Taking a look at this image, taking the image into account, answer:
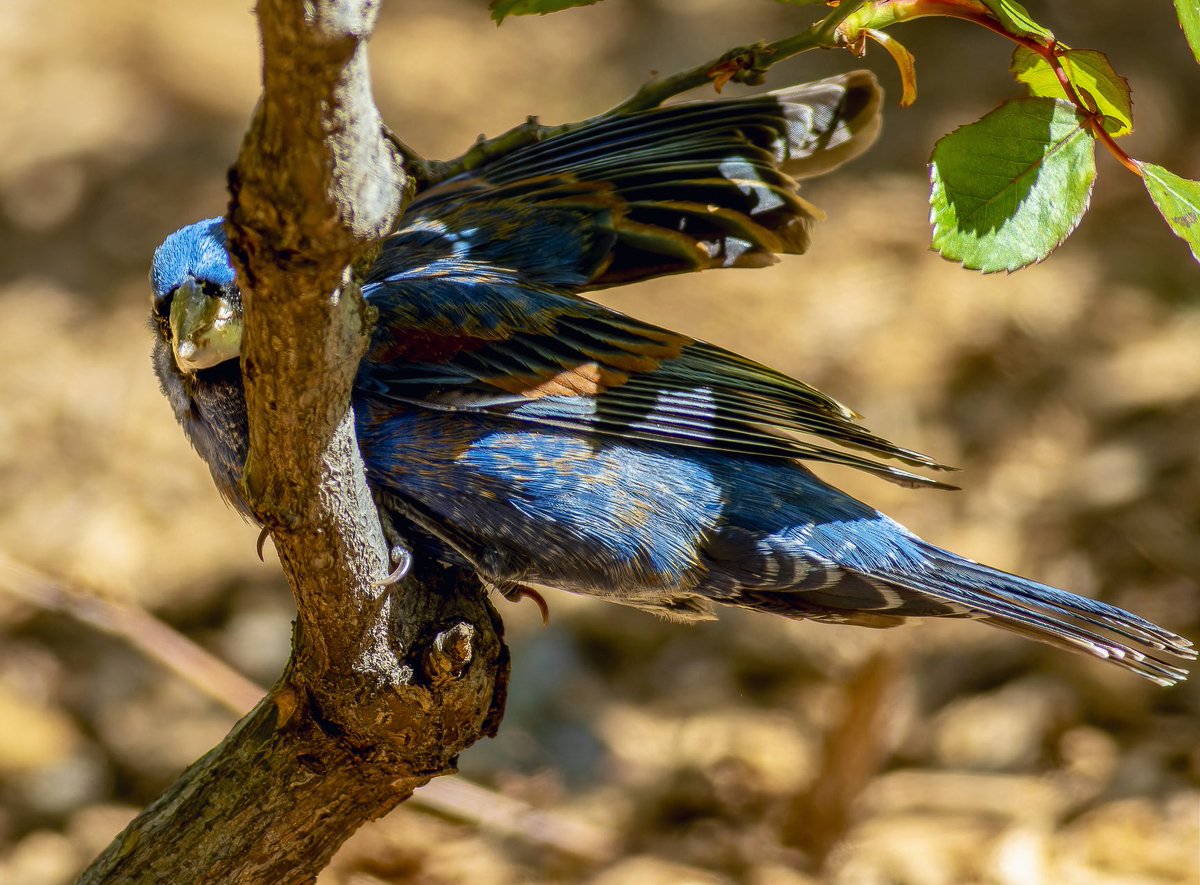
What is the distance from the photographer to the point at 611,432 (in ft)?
8.36

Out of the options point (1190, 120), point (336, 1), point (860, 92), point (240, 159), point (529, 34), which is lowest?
point (240, 159)

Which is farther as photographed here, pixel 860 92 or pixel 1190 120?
pixel 1190 120

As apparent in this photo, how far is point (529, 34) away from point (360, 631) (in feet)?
13.8

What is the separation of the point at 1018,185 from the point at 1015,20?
0.22 metres

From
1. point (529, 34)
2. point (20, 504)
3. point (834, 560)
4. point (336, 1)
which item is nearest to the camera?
point (336, 1)

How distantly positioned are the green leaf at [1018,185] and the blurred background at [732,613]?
2.45m

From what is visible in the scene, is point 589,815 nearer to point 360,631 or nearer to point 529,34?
point 360,631

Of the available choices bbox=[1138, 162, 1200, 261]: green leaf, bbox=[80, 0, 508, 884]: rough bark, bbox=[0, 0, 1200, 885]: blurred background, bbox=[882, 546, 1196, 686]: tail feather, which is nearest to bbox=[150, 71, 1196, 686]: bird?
bbox=[882, 546, 1196, 686]: tail feather

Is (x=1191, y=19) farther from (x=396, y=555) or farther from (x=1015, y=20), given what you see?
(x=396, y=555)

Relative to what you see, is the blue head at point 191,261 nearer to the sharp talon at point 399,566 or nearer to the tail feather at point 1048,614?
the sharp talon at point 399,566

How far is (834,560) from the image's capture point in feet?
8.59

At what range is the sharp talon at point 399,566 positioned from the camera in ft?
7.27

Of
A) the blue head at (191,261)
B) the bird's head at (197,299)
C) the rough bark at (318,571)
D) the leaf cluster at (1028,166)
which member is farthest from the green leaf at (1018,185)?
the blue head at (191,261)

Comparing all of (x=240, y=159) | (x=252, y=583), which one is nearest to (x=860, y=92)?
(x=240, y=159)
